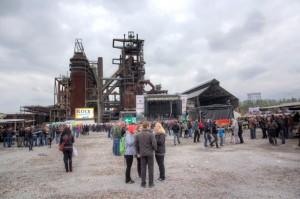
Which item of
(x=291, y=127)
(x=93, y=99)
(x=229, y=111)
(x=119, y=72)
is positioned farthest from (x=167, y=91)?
(x=291, y=127)

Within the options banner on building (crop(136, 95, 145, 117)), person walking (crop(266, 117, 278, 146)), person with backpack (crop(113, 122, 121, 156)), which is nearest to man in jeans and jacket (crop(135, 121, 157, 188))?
person with backpack (crop(113, 122, 121, 156))

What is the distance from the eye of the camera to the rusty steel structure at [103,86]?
52.2 m

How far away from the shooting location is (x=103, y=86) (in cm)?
5750

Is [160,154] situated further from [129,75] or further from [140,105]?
[129,75]

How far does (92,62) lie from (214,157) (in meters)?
58.0

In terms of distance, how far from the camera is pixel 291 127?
17.2 meters

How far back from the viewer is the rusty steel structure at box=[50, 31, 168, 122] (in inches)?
2057

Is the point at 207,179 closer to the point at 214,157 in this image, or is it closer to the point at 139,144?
the point at 139,144

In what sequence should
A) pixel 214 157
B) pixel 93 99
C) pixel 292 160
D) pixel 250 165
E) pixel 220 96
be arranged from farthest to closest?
pixel 93 99 < pixel 220 96 < pixel 214 157 < pixel 292 160 < pixel 250 165

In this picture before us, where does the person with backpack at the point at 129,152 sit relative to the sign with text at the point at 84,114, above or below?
below

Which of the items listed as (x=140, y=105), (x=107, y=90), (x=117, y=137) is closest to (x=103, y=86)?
(x=107, y=90)

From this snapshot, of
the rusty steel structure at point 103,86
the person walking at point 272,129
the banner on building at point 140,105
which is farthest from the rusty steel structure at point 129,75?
the person walking at point 272,129

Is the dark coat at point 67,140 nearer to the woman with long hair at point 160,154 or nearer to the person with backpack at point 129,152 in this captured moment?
the person with backpack at point 129,152

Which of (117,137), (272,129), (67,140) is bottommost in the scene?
(117,137)
